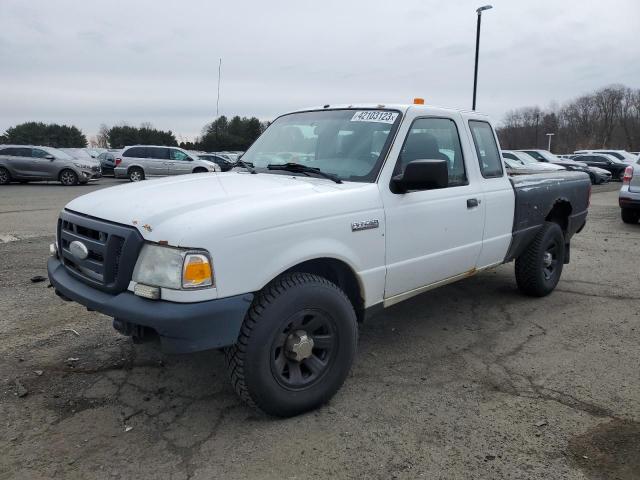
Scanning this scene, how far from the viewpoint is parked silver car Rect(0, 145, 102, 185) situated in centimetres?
1965

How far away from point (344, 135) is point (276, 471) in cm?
229

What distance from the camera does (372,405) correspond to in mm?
3199

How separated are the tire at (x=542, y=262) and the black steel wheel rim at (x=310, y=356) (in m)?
2.93

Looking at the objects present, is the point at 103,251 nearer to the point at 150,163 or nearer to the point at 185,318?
the point at 185,318

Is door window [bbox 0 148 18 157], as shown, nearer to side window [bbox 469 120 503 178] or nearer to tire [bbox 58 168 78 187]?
tire [bbox 58 168 78 187]

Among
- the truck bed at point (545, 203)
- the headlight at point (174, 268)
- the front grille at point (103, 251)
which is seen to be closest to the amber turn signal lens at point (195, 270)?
the headlight at point (174, 268)

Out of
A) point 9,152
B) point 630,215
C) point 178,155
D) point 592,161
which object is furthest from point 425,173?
point 592,161

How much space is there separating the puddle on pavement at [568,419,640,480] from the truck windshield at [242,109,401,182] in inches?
77.2

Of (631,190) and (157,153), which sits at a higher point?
(157,153)

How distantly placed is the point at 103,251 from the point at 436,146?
2.53 metres

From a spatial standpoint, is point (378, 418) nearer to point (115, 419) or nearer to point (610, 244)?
point (115, 419)

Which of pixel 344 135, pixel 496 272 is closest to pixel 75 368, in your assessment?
pixel 344 135

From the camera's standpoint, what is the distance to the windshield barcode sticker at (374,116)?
371 cm

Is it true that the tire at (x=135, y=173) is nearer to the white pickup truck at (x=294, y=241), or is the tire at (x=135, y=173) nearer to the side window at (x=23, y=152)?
the side window at (x=23, y=152)
